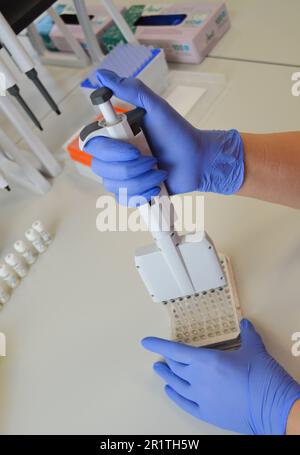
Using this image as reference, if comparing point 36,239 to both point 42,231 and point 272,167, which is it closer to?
point 42,231

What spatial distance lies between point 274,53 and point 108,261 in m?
0.81

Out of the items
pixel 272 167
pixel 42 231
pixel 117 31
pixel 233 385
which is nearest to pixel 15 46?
pixel 42 231

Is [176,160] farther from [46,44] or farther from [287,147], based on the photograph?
[46,44]

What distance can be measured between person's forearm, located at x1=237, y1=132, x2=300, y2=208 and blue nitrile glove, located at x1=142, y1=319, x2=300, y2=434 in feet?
0.80

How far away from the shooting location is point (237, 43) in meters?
1.39

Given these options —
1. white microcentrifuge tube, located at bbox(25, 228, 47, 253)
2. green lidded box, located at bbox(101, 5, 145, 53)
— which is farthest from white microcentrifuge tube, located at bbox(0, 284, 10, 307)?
green lidded box, located at bbox(101, 5, 145, 53)

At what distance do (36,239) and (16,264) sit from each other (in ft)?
0.25

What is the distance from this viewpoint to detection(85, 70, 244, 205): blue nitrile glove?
0.66m

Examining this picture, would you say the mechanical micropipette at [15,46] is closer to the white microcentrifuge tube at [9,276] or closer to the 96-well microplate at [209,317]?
the white microcentrifuge tube at [9,276]

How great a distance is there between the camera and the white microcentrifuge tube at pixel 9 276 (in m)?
1.00

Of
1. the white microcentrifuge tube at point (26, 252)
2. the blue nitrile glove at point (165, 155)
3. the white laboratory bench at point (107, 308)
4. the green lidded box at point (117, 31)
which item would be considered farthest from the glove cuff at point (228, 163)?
the green lidded box at point (117, 31)

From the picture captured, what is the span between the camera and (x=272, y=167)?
2.62 feet
